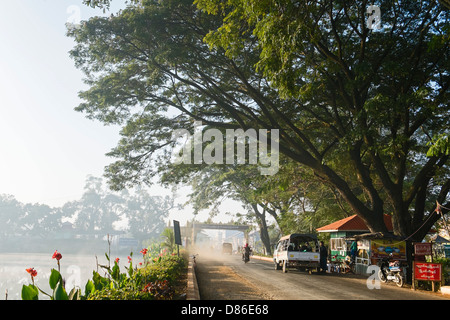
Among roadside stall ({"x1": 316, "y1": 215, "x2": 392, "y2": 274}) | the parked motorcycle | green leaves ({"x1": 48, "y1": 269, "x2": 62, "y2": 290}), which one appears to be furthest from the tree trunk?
green leaves ({"x1": 48, "y1": 269, "x2": 62, "y2": 290})

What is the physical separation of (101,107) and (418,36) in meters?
13.5

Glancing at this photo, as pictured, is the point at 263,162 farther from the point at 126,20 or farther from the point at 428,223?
the point at 126,20

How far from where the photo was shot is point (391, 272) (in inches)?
546

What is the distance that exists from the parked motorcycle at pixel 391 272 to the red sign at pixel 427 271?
878mm

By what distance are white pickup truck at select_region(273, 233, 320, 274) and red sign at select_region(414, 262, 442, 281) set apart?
18.6 feet

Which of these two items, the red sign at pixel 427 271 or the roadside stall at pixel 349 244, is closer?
the red sign at pixel 427 271

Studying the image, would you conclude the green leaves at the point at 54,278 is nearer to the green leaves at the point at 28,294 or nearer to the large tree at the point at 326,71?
the green leaves at the point at 28,294

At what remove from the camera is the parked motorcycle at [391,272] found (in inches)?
517

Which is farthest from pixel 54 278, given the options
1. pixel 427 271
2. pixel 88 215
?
pixel 88 215

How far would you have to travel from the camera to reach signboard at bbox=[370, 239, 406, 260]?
15.7 m

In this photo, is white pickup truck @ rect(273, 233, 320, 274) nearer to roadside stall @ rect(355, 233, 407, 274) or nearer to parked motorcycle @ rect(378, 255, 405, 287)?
roadside stall @ rect(355, 233, 407, 274)

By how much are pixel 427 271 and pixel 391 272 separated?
210 cm

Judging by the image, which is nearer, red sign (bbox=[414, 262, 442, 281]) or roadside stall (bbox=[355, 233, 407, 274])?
red sign (bbox=[414, 262, 442, 281])

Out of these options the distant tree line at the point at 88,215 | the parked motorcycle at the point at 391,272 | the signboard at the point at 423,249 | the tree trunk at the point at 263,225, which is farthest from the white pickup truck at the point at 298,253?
the distant tree line at the point at 88,215
